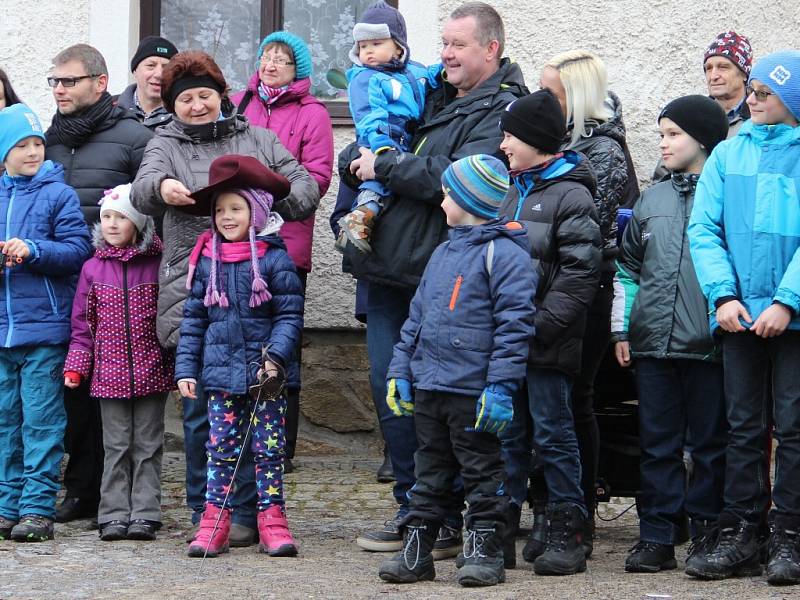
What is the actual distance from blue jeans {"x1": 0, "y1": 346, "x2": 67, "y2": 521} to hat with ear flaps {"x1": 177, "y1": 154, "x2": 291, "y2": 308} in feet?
2.88

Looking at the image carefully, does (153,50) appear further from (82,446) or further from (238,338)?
(238,338)

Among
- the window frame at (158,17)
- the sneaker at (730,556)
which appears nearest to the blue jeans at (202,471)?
the sneaker at (730,556)

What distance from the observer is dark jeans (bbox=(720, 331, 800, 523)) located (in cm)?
496

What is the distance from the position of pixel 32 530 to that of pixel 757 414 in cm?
300

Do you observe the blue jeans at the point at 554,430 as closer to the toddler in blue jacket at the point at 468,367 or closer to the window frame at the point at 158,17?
the toddler in blue jacket at the point at 468,367

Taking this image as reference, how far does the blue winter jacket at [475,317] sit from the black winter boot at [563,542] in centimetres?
61

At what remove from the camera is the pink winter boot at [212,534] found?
547 cm

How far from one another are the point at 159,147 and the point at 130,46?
2515 mm

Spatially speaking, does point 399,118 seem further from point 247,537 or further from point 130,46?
point 130,46

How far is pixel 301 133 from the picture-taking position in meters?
7.06

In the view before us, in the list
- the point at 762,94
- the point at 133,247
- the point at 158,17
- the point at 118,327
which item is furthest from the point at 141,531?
the point at 158,17

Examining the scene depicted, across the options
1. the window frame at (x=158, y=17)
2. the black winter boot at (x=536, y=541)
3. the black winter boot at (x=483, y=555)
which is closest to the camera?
the black winter boot at (x=483, y=555)

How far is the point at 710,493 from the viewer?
17.3 ft

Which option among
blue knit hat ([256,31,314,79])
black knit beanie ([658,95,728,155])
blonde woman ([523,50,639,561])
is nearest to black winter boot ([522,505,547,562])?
blonde woman ([523,50,639,561])
